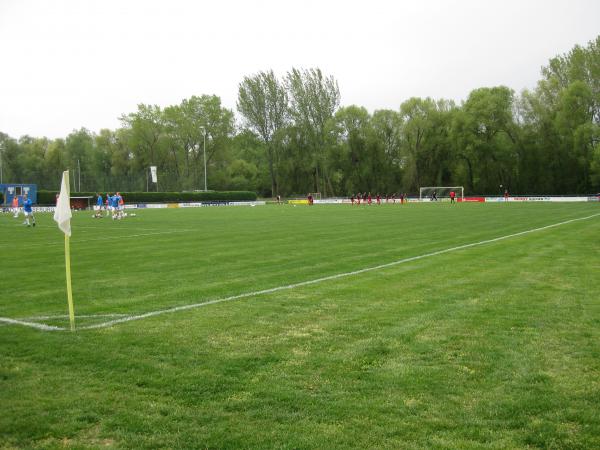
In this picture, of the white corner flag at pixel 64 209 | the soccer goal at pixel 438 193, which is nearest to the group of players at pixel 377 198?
the soccer goal at pixel 438 193

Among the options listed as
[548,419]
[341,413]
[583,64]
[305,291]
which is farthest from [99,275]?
[583,64]

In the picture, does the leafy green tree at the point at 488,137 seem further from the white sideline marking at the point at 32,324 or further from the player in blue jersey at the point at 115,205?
the white sideline marking at the point at 32,324

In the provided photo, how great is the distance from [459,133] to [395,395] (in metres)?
79.2

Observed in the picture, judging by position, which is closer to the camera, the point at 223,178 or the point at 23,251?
the point at 23,251

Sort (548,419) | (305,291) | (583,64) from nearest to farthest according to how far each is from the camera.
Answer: (548,419)
(305,291)
(583,64)

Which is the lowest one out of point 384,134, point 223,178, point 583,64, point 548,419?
point 548,419

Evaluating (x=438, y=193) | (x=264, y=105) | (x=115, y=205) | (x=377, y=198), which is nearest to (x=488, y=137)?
(x=438, y=193)

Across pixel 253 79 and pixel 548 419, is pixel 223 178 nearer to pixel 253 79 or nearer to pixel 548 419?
pixel 253 79

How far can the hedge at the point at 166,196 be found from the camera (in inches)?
2488

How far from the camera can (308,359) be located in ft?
18.8

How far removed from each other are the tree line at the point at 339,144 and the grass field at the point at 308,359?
67535 millimetres

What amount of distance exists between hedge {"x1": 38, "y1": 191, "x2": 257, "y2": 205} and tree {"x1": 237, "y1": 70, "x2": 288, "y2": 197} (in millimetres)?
15165

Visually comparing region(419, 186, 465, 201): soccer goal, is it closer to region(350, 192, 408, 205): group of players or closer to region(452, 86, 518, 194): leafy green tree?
region(350, 192, 408, 205): group of players

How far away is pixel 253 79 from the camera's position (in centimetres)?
9019
